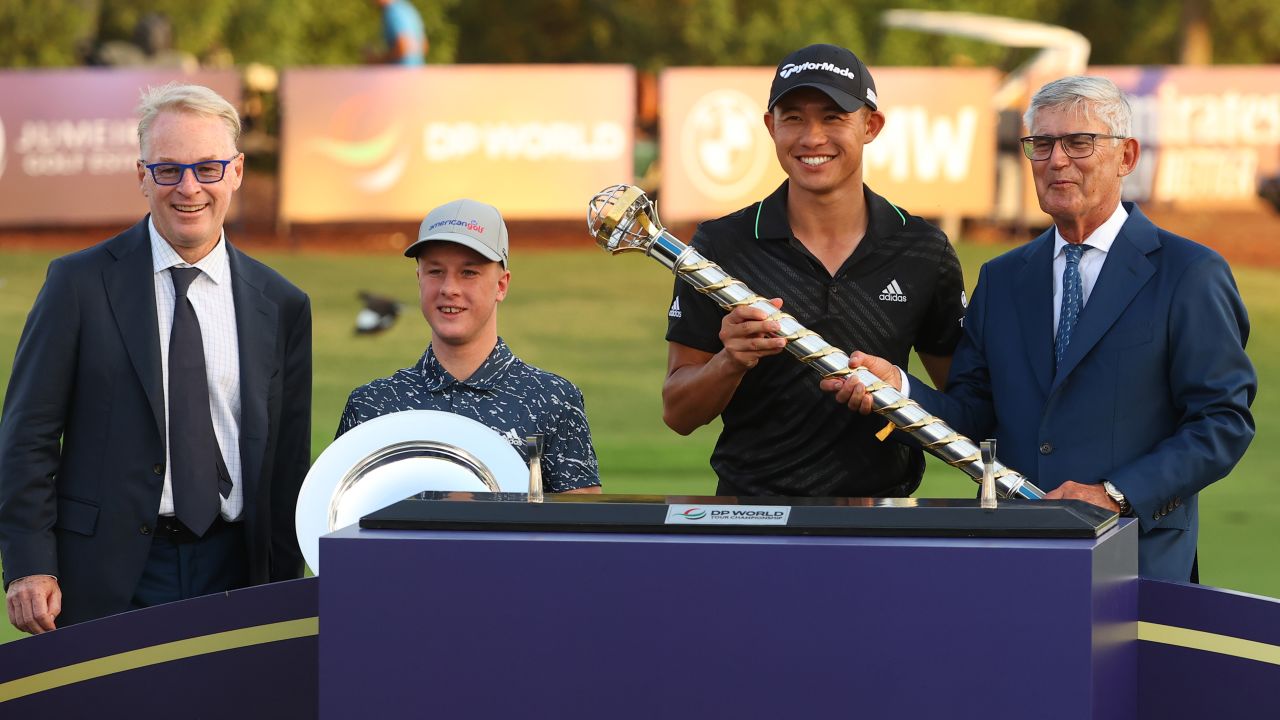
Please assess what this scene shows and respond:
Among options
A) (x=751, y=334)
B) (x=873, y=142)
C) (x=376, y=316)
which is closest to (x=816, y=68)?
(x=751, y=334)

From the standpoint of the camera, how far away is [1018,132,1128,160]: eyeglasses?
325 centimetres

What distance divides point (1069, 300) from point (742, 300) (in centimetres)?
66

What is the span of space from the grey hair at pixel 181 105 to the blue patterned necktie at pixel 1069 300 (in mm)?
1697

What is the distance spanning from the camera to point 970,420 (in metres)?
3.43

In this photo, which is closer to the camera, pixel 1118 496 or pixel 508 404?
pixel 1118 496

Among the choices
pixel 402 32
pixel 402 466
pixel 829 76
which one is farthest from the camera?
pixel 402 32

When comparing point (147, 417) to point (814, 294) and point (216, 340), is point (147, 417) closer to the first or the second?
point (216, 340)

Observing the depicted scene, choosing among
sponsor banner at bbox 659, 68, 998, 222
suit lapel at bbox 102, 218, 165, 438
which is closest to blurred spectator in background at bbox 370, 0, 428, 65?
sponsor banner at bbox 659, 68, 998, 222

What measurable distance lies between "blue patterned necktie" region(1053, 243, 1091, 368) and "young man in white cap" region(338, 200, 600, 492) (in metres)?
0.98

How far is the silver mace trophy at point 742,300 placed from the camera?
317 centimetres

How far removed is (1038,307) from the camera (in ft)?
11.0

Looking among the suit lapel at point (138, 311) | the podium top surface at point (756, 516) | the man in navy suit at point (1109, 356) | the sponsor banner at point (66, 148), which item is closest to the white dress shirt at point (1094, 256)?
the man in navy suit at point (1109, 356)

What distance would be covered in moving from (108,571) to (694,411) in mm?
1239

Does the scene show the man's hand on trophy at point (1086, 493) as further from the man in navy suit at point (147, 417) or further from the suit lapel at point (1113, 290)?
the man in navy suit at point (147, 417)
